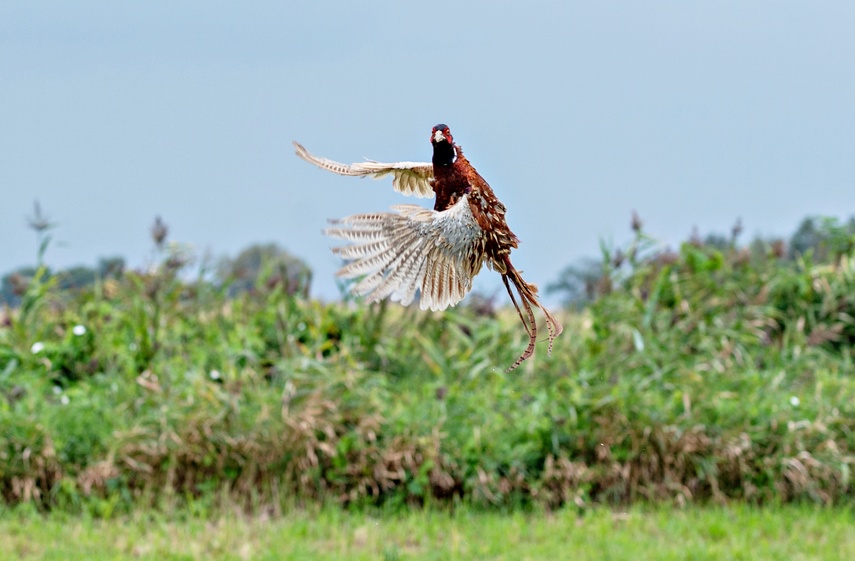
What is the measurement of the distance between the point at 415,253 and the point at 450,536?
4.04 m

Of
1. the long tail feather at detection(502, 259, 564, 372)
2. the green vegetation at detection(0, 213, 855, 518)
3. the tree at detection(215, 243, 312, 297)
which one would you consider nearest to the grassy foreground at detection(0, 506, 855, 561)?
the green vegetation at detection(0, 213, 855, 518)

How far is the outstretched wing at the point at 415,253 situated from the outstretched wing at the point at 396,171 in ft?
0.13

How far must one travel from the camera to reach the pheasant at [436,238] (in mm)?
868

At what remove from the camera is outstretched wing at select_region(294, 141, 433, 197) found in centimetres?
107

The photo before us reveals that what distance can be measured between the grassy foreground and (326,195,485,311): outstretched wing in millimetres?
3440

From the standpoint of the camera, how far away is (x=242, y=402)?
19.0 feet

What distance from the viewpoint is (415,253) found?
1.26 meters

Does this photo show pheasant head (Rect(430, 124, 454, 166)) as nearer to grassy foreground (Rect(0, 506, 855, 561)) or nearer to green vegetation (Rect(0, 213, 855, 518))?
grassy foreground (Rect(0, 506, 855, 561))

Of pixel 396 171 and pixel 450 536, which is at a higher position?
pixel 396 171

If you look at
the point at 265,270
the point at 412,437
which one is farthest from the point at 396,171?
the point at 265,270

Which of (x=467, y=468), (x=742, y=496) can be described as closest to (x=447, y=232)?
(x=467, y=468)

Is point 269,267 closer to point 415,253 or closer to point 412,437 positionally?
point 412,437

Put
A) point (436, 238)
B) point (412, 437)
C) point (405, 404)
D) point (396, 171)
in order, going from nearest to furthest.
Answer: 1. point (436, 238)
2. point (396, 171)
3. point (412, 437)
4. point (405, 404)

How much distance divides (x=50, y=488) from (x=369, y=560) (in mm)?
2117
